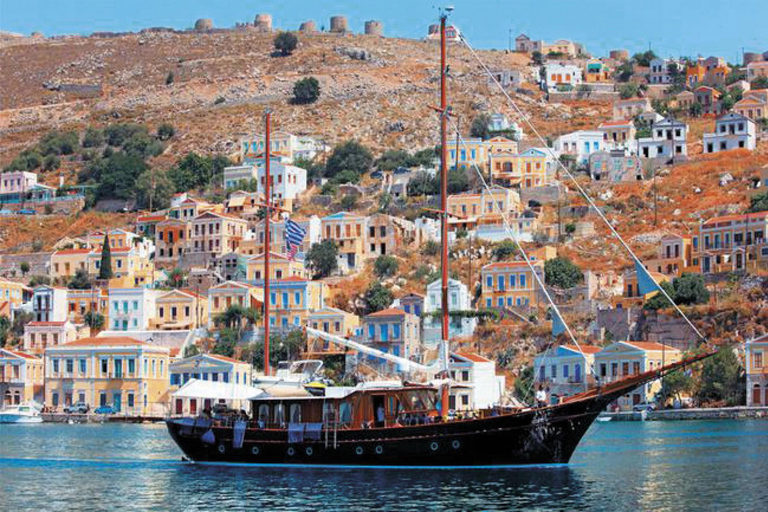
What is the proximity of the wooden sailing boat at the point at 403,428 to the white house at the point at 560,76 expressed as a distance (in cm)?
13287

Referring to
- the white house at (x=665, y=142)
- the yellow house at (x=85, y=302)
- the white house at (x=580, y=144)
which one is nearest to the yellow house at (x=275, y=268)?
the yellow house at (x=85, y=302)

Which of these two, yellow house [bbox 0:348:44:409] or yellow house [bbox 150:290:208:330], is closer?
yellow house [bbox 0:348:44:409]

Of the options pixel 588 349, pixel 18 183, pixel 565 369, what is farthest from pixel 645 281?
pixel 18 183

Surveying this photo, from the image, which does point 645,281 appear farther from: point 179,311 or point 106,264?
point 106,264

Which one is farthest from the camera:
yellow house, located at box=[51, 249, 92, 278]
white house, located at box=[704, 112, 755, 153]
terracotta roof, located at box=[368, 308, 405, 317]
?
white house, located at box=[704, 112, 755, 153]

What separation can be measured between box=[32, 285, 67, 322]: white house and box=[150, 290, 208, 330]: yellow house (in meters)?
8.05

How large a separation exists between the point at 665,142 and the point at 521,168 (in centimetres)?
1544

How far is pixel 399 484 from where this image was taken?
4572cm

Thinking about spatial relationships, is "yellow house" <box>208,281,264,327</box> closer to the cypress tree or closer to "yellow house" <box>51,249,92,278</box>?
the cypress tree

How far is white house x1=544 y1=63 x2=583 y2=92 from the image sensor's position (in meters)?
183

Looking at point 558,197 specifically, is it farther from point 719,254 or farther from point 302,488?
point 302,488

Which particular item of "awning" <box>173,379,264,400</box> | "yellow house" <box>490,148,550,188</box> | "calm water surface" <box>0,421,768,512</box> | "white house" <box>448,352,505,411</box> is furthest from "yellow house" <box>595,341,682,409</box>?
"awning" <box>173,379,264,400</box>

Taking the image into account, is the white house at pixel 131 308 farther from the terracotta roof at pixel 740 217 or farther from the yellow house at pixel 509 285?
the terracotta roof at pixel 740 217

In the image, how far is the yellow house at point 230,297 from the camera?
114625mm
